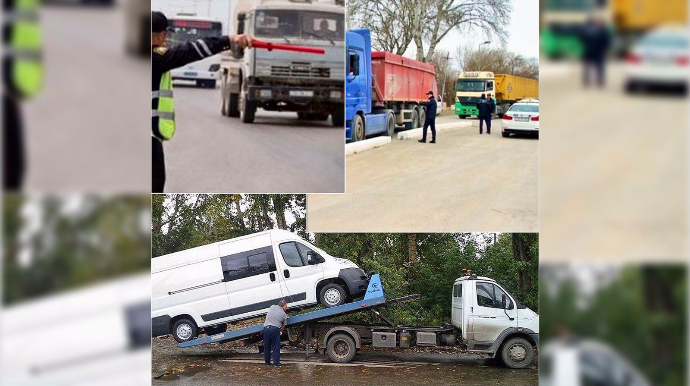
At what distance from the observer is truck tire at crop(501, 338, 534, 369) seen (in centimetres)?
1173

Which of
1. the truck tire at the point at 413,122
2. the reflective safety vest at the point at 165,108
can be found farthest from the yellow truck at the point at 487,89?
the reflective safety vest at the point at 165,108

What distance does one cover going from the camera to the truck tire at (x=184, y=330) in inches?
446

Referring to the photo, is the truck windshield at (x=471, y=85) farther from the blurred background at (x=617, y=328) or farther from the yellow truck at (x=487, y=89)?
the blurred background at (x=617, y=328)

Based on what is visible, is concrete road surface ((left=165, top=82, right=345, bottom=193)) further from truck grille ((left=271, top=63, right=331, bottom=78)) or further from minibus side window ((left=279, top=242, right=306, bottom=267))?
minibus side window ((left=279, top=242, right=306, bottom=267))

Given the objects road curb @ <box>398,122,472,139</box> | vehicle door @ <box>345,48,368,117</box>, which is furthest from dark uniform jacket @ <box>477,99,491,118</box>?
vehicle door @ <box>345,48,368,117</box>

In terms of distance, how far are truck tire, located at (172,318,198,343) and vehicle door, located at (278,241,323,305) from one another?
135 centimetres

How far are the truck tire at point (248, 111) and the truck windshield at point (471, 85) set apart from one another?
2.62m

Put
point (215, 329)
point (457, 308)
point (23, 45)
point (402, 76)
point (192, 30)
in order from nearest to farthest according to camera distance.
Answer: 1. point (23, 45)
2. point (192, 30)
3. point (402, 76)
4. point (215, 329)
5. point (457, 308)

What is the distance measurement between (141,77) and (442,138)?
5928mm

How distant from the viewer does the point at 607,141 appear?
15.3ft

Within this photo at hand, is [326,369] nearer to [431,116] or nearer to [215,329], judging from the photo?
[215,329]

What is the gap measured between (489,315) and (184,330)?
4240 mm

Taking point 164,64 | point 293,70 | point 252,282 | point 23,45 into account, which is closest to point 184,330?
point 252,282

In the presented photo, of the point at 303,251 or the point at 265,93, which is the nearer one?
→ the point at 265,93
